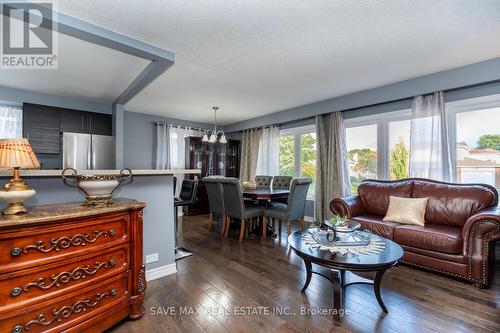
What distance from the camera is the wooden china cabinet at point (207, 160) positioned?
Answer: 19.2 ft

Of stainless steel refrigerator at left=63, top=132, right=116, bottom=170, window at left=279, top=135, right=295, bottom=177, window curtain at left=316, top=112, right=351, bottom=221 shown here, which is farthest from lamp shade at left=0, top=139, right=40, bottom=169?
window at left=279, top=135, right=295, bottom=177

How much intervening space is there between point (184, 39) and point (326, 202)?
373 cm

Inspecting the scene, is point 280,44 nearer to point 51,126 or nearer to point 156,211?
point 156,211

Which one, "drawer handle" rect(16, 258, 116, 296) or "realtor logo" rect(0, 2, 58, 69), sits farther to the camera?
"realtor logo" rect(0, 2, 58, 69)

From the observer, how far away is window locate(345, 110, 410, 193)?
3898 mm

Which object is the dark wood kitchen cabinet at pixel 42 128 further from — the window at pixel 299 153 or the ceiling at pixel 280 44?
the window at pixel 299 153

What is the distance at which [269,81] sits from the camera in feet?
11.8

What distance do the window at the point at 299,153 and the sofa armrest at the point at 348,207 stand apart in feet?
4.82

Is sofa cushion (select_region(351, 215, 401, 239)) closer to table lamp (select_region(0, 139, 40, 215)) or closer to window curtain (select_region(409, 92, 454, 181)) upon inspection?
window curtain (select_region(409, 92, 454, 181))

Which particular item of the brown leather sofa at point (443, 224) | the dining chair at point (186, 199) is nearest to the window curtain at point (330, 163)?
the brown leather sofa at point (443, 224)

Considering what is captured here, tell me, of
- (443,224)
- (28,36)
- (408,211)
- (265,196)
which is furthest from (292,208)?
(28,36)

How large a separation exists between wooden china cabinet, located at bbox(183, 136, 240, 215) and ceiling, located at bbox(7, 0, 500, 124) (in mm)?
1946

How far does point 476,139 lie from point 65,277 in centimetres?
479

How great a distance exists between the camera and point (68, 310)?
145 cm
